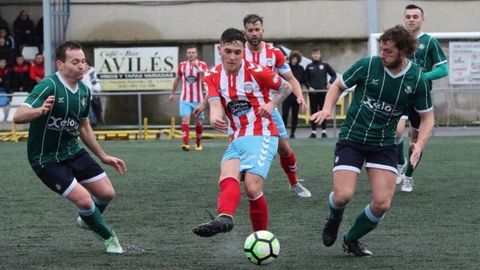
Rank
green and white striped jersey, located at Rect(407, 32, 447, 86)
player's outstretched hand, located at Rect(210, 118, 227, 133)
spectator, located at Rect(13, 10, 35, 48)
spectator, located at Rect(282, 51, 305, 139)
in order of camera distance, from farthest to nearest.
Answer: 1. spectator, located at Rect(13, 10, 35, 48)
2. spectator, located at Rect(282, 51, 305, 139)
3. green and white striped jersey, located at Rect(407, 32, 447, 86)
4. player's outstretched hand, located at Rect(210, 118, 227, 133)

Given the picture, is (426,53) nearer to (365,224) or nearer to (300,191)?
(300,191)

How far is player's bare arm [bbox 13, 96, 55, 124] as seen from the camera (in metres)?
7.73

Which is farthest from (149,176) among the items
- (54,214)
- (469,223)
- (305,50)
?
(305,50)

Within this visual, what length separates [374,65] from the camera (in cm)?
796

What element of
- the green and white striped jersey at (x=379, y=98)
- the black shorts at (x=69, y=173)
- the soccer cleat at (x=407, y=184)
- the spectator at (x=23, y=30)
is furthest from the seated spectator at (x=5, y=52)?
the green and white striped jersey at (x=379, y=98)

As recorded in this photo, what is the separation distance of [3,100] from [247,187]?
1657 cm

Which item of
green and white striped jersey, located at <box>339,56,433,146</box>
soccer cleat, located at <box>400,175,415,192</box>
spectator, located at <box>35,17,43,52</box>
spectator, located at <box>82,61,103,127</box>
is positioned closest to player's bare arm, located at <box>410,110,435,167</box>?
green and white striped jersey, located at <box>339,56,433,146</box>

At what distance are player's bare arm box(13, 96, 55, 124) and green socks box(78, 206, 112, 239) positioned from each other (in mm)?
831

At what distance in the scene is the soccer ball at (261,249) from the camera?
721 cm

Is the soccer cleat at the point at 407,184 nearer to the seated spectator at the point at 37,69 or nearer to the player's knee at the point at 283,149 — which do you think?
the player's knee at the point at 283,149

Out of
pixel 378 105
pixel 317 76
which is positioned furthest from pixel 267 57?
pixel 317 76

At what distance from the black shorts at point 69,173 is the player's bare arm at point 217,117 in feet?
3.38

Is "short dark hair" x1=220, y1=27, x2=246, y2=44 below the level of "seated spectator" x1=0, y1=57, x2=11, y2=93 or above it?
above

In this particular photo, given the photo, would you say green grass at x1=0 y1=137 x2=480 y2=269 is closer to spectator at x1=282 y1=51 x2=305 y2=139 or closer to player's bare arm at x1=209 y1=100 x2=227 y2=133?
player's bare arm at x1=209 y1=100 x2=227 y2=133
